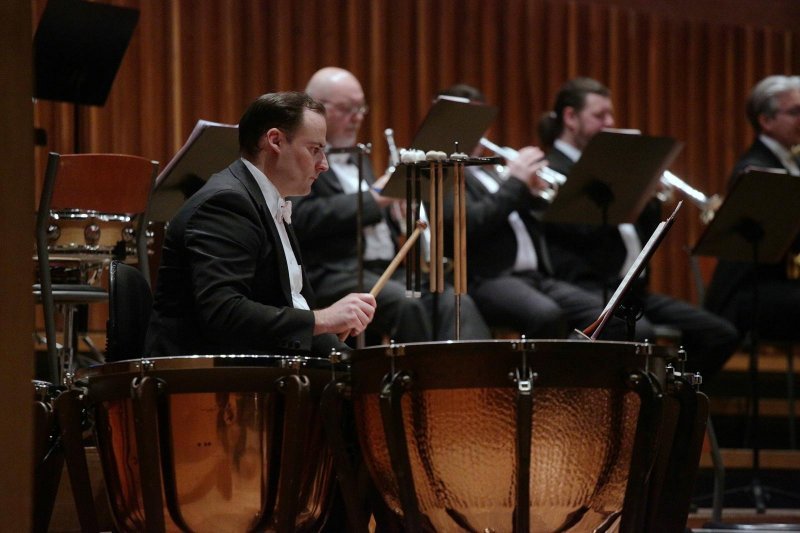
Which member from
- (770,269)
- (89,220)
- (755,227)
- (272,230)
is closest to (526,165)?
(755,227)

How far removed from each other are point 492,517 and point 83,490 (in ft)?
2.52

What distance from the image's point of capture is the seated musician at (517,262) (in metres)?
4.59

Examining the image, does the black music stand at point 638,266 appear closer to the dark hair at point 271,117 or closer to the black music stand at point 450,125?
the dark hair at point 271,117

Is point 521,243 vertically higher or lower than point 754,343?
higher

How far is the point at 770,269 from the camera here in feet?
16.6

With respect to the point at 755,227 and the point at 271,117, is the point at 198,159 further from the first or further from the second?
the point at 755,227

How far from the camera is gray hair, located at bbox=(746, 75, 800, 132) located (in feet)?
17.0

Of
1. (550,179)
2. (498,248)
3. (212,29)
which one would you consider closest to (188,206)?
(498,248)

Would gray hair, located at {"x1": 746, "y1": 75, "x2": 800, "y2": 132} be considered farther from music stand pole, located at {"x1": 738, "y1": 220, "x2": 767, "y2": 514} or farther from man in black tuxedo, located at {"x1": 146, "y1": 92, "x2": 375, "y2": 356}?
man in black tuxedo, located at {"x1": 146, "y1": 92, "x2": 375, "y2": 356}

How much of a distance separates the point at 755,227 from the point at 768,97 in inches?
41.5

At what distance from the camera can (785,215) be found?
4.34 meters

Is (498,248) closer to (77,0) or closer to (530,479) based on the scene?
(77,0)

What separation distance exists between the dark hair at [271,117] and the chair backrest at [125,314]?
42 cm

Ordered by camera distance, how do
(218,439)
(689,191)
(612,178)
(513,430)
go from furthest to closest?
1. (689,191)
2. (612,178)
3. (218,439)
4. (513,430)
